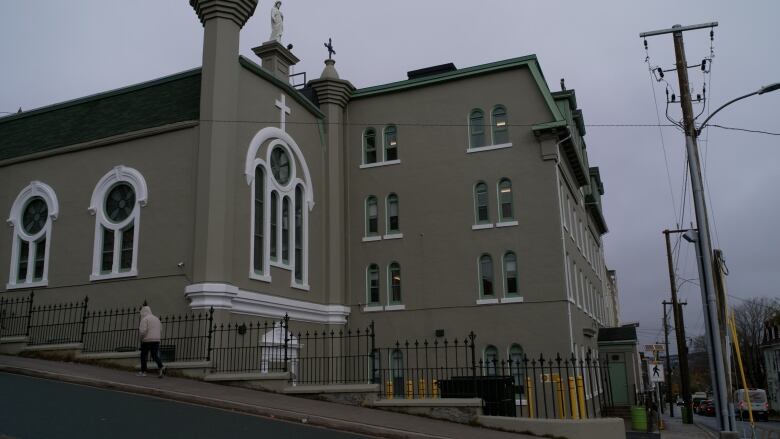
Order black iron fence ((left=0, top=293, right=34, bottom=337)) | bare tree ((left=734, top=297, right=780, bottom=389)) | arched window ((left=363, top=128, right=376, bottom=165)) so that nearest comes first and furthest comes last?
black iron fence ((left=0, top=293, right=34, bottom=337)) < arched window ((left=363, top=128, right=376, bottom=165)) < bare tree ((left=734, top=297, right=780, bottom=389))

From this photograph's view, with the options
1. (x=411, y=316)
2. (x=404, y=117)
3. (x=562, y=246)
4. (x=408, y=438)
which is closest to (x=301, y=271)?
(x=411, y=316)

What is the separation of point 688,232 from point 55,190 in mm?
19288

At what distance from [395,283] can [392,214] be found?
267cm

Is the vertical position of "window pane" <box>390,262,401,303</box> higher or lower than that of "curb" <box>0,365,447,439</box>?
higher

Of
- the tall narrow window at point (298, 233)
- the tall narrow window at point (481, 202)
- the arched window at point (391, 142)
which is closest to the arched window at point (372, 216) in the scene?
the arched window at point (391, 142)

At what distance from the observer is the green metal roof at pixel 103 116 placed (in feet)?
67.3

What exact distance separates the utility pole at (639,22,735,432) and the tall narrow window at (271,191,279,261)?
1225cm

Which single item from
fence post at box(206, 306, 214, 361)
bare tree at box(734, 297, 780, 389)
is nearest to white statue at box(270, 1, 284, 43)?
fence post at box(206, 306, 214, 361)

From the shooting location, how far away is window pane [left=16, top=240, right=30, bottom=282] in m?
21.9

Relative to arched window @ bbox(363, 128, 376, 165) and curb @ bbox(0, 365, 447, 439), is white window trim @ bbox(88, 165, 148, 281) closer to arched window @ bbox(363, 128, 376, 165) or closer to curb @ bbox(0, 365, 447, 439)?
curb @ bbox(0, 365, 447, 439)

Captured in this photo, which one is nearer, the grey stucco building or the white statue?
the grey stucco building

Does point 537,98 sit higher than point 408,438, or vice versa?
point 537,98

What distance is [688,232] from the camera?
1576 cm

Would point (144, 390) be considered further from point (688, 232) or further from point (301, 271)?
point (688, 232)
